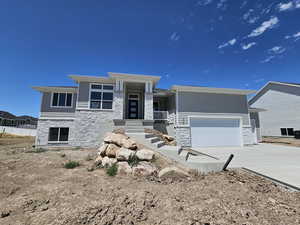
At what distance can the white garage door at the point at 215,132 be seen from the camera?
1073 centimetres

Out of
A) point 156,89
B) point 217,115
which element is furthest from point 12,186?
point 217,115

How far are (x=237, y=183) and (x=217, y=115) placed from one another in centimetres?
830

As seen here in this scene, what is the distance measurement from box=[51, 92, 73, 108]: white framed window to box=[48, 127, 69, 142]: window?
6.42 ft

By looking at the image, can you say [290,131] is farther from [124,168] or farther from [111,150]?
[111,150]

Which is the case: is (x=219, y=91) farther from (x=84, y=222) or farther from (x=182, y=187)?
(x=84, y=222)

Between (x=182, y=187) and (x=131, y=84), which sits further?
(x=131, y=84)

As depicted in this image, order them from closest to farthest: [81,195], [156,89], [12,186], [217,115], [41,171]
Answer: [81,195] < [12,186] < [41,171] < [217,115] < [156,89]

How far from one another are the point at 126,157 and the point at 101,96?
6.46 m

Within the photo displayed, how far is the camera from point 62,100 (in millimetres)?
11328

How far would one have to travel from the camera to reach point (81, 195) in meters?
3.31

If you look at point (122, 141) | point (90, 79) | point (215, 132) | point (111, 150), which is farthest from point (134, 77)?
point (215, 132)

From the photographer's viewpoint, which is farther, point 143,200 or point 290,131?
point 290,131

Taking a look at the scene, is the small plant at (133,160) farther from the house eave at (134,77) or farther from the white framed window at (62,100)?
the white framed window at (62,100)

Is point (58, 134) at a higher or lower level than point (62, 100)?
lower
